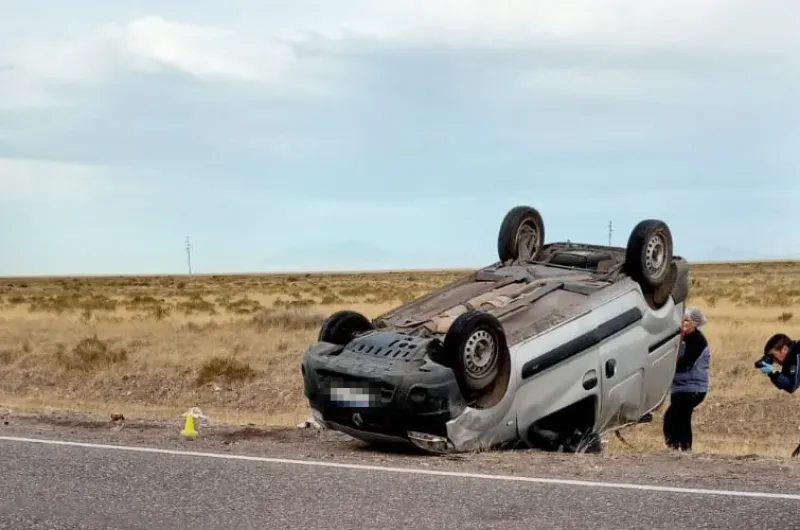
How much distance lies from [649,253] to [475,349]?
230 cm

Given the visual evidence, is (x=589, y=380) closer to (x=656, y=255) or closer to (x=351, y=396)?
(x=656, y=255)

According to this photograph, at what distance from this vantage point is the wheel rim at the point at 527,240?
380 inches

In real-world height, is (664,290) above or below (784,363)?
above

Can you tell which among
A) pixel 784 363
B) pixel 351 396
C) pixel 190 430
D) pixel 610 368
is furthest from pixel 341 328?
pixel 784 363

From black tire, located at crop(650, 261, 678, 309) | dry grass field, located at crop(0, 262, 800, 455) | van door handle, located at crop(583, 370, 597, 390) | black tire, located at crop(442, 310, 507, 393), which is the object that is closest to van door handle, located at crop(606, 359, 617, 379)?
van door handle, located at crop(583, 370, 597, 390)

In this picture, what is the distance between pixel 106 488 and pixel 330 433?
3.46 meters

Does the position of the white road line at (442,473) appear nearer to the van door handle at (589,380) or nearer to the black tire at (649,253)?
the van door handle at (589,380)

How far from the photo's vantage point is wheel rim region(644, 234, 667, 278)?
27.7 feet

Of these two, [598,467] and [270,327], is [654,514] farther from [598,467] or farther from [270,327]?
[270,327]

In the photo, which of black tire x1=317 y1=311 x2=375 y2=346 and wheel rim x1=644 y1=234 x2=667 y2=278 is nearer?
black tire x1=317 y1=311 x2=375 y2=346

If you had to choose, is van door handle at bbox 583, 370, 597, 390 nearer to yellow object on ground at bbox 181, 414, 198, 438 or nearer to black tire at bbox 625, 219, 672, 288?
black tire at bbox 625, 219, 672, 288

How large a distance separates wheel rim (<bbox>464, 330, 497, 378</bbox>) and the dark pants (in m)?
2.76

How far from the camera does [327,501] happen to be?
573 cm

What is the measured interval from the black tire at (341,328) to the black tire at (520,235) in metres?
2.07
